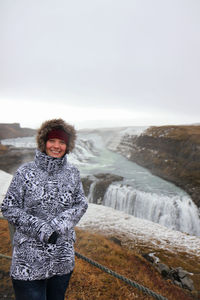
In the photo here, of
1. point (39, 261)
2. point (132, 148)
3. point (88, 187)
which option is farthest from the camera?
point (132, 148)

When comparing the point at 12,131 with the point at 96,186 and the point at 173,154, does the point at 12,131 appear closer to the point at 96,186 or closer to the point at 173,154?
the point at 96,186

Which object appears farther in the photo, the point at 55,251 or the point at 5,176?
the point at 5,176

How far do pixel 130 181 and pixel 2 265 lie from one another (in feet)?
54.5

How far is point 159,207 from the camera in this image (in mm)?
15562

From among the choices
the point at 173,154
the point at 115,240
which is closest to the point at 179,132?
the point at 173,154

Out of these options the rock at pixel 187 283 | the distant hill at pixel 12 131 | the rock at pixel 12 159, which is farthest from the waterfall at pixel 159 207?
the distant hill at pixel 12 131

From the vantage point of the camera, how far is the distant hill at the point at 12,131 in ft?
178

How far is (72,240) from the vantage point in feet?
8.09

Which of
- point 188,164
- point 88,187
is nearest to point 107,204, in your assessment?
point 88,187

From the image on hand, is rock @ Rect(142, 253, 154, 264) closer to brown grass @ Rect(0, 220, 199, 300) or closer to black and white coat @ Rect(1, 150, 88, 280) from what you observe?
brown grass @ Rect(0, 220, 199, 300)

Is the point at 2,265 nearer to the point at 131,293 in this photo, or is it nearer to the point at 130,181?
the point at 131,293

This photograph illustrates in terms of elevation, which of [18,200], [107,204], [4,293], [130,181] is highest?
[18,200]

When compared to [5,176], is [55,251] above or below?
Answer: above

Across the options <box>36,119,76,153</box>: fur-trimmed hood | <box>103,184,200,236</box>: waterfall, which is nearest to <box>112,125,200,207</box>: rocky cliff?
<box>103,184,200,236</box>: waterfall
